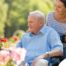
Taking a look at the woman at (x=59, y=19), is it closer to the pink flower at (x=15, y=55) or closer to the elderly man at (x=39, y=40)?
the elderly man at (x=39, y=40)

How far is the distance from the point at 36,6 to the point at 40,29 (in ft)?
67.9

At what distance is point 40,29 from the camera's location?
3.20 meters

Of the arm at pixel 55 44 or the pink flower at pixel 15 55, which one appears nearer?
the pink flower at pixel 15 55

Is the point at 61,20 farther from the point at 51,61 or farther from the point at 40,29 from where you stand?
the point at 51,61

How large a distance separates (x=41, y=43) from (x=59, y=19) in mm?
394

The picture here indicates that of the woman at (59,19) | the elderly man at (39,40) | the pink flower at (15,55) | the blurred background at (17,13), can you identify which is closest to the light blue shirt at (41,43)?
the elderly man at (39,40)

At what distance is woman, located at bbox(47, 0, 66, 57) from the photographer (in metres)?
3.20

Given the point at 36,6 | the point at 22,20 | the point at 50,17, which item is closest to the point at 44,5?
the point at 36,6

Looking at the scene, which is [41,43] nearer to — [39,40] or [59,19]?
[39,40]

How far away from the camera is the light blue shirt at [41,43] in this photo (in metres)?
3.09

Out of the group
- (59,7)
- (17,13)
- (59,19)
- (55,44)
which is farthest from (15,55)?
(17,13)

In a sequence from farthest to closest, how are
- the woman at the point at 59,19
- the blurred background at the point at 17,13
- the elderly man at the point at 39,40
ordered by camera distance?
the blurred background at the point at 17,13, the woman at the point at 59,19, the elderly man at the point at 39,40

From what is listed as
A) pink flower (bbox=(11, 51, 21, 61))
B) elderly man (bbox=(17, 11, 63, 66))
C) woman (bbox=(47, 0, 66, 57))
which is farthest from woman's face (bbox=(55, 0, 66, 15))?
pink flower (bbox=(11, 51, 21, 61))

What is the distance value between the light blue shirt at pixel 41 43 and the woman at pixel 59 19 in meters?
0.19
